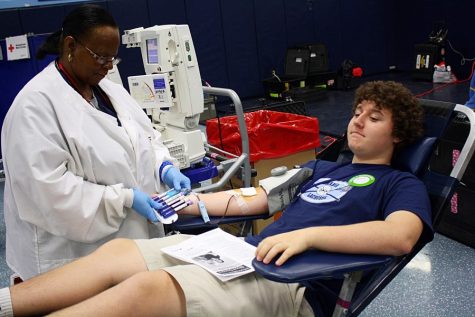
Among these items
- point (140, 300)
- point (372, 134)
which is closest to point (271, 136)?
point (372, 134)

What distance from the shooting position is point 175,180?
2.00 meters

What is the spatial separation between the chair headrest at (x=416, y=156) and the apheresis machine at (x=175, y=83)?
3.49 ft

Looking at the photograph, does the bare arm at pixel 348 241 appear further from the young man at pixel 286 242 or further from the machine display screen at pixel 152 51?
the machine display screen at pixel 152 51

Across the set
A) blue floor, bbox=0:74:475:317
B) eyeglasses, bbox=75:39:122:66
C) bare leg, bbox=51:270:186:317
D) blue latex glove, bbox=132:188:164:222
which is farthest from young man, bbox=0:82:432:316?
blue floor, bbox=0:74:475:317

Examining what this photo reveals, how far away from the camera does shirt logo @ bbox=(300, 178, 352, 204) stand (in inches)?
65.4

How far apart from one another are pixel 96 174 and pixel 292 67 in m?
5.62

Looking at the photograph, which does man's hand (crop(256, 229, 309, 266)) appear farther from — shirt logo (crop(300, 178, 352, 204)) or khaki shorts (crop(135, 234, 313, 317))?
shirt logo (crop(300, 178, 352, 204))

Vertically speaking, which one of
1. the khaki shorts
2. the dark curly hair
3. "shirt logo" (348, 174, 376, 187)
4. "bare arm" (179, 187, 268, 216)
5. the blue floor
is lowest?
the blue floor

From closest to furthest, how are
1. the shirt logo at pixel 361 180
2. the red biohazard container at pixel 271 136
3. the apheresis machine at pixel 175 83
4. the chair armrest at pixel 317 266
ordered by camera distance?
the chair armrest at pixel 317 266 → the shirt logo at pixel 361 180 → the apheresis machine at pixel 175 83 → the red biohazard container at pixel 271 136

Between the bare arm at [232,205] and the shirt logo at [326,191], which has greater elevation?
the shirt logo at [326,191]

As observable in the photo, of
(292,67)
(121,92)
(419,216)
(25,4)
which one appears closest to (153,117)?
(121,92)

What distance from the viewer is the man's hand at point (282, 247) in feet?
4.22

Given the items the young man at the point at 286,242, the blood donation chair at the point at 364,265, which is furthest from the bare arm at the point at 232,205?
the blood donation chair at the point at 364,265

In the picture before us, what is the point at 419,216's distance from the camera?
4.67 ft
